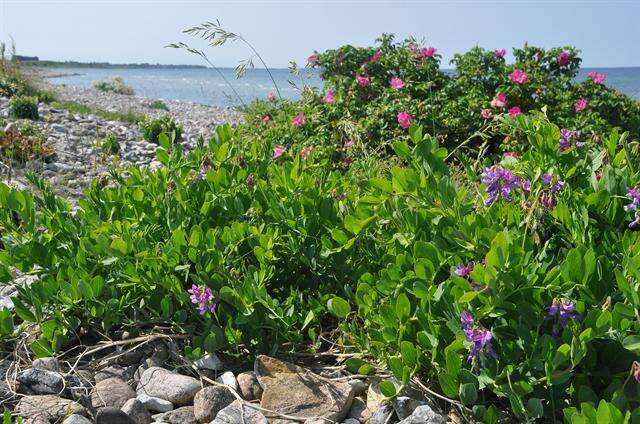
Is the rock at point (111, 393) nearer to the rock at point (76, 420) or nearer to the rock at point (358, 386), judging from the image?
the rock at point (76, 420)

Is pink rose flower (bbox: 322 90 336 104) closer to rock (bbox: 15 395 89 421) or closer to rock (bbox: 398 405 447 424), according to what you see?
rock (bbox: 15 395 89 421)

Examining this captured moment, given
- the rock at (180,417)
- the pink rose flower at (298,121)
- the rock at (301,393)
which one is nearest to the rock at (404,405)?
the rock at (301,393)

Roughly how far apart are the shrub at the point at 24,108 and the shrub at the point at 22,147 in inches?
126

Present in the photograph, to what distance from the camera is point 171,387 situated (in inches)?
93.5

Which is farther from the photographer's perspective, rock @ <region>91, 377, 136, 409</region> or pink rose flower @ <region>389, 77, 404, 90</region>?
pink rose flower @ <region>389, 77, 404, 90</region>

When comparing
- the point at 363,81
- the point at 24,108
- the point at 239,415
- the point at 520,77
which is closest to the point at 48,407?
the point at 239,415

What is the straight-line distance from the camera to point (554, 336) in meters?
1.92

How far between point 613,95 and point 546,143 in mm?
4835

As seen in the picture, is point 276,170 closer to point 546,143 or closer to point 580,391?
point 546,143

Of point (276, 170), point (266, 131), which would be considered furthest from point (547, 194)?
point (266, 131)

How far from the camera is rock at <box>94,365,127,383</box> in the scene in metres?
2.48

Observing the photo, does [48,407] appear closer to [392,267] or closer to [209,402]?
[209,402]

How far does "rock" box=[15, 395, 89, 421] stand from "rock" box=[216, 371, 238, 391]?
18.3 inches

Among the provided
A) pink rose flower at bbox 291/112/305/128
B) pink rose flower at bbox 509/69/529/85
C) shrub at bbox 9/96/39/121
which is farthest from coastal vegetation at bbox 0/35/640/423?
shrub at bbox 9/96/39/121
